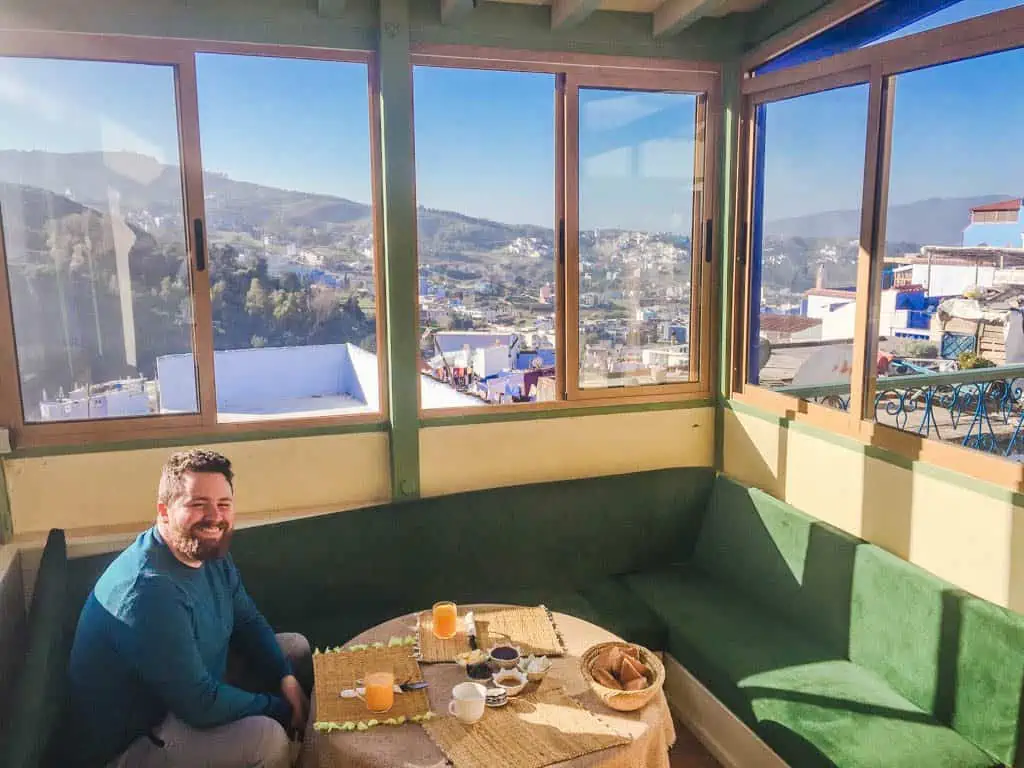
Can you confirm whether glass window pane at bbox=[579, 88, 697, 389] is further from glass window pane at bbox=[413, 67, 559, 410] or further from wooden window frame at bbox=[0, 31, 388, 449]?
wooden window frame at bbox=[0, 31, 388, 449]

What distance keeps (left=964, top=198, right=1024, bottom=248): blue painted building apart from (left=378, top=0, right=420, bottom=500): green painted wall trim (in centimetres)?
221

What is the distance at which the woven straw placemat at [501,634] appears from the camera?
7.94 ft

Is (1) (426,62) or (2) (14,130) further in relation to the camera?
(1) (426,62)

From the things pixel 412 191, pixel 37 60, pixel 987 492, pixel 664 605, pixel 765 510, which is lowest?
pixel 664 605

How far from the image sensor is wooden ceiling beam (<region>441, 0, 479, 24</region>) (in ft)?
10.8

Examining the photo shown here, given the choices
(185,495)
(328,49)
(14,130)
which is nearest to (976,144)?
(328,49)

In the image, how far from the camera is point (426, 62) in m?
3.55

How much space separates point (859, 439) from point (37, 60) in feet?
11.8

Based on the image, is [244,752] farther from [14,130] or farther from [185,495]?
[14,130]

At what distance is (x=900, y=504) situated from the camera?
9.87 ft

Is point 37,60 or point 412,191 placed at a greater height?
point 37,60

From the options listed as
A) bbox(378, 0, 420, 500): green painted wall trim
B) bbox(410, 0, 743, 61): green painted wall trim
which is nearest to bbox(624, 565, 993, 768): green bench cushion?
bbox(378, 0, 420, 500): green painted wall trim

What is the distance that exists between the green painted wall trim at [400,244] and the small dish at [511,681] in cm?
155

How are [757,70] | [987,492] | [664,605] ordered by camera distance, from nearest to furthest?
[987,492] → [664,605] → [757,70]
